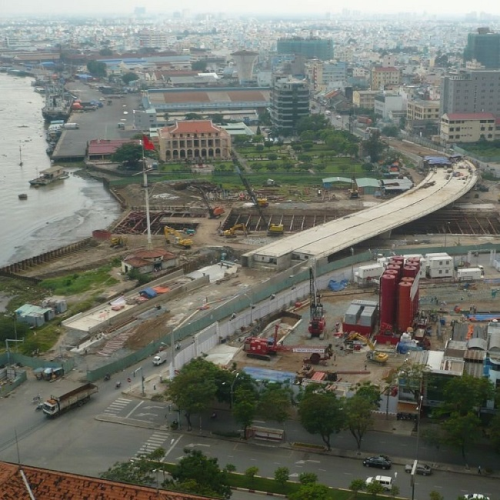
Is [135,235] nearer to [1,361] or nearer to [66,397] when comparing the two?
[1,361]

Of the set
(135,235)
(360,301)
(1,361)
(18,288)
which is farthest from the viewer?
(135,235)

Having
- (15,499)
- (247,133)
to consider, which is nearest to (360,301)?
(15,499)

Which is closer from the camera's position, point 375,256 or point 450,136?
point 375,256

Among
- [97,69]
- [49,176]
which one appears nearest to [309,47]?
[97,69]

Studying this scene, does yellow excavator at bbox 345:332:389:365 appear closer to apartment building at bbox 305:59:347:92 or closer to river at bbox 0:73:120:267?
river at bbox 0:73:120:267

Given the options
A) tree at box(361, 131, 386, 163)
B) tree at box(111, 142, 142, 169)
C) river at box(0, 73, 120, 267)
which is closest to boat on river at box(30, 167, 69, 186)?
river at box(0, 73, 120, 267)
